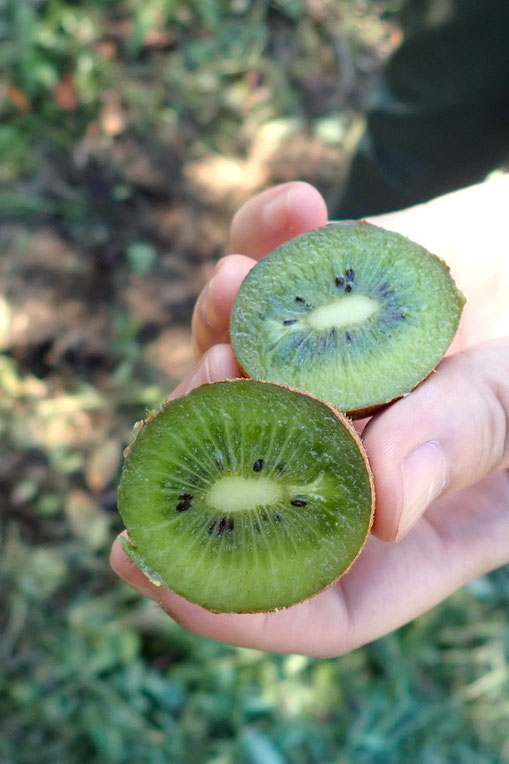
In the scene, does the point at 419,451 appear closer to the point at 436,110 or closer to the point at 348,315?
the point at 348,315

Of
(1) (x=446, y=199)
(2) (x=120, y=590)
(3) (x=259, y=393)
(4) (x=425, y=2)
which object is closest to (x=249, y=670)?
(2) (x=120, y=590)

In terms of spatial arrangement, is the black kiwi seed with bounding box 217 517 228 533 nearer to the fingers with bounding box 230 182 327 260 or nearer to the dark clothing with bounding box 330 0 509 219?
the fingers with bounding box 230 182 327 260

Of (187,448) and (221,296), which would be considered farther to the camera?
(221,296)

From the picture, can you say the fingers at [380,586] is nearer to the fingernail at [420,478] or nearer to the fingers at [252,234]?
the fingernail at [420,478]

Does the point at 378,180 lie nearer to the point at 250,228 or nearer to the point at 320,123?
the point at 320,123

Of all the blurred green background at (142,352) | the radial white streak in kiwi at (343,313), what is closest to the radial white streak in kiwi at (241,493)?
the radial white streak in kiwi at (343,313)

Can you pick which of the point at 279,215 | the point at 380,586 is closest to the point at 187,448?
the point at 380,586
